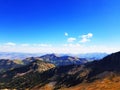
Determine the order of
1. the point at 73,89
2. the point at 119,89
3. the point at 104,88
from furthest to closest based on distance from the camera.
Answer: the point at 73,89, the point at 104,88, the point at 119,89

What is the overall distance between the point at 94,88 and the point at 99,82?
17.3 metres

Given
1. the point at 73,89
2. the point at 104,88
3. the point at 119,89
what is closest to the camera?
the point at 119,89

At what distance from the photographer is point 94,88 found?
7057 inches

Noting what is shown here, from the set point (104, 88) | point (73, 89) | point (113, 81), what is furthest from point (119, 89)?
point (73, 89)

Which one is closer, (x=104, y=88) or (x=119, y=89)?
(x=119, y=89)

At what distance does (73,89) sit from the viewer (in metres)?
189

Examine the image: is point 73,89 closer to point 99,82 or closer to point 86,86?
point 86,86

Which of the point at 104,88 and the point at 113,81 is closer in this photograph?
the point at 104,88

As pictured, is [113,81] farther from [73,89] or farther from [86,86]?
[73,89]

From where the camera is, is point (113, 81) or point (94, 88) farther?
point (113, 81)

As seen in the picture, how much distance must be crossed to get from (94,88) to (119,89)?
84.3ft

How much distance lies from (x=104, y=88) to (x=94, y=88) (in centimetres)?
974

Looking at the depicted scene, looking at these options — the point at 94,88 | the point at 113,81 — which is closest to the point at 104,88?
the point at 94,88

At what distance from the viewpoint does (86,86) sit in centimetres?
19300
